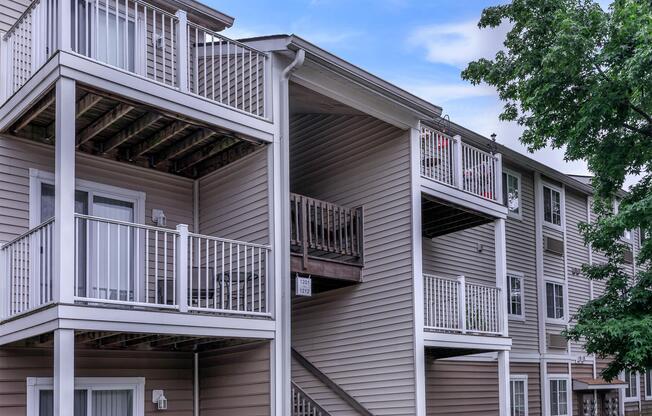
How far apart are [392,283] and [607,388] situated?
11.6 m

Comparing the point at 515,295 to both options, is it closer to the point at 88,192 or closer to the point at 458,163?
the point at 458,163

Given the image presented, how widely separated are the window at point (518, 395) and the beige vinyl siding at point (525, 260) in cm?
76

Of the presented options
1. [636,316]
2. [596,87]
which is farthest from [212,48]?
[636,316]

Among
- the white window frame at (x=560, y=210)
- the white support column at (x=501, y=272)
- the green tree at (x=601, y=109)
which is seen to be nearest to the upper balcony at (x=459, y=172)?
the white support column at (x=501, y=272)

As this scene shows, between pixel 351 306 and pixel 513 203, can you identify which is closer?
pixel 351 306

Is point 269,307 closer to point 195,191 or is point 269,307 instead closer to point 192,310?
point 192,310

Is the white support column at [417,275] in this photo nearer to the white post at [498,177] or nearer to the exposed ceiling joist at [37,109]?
the white post at [498,177]

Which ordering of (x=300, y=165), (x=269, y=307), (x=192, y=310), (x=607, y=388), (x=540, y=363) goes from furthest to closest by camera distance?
(x=607, y=388)
(x=540, y=363)
(x=300, y=165)
(x=269, y=307)
(x=192, y=310)

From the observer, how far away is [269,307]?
34.9 ft

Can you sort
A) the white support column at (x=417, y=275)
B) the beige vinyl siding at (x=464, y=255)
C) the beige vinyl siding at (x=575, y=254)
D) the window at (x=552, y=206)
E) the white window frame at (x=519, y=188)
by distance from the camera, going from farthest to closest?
the beige vinyl siding at (x=575, y=254) → the window at (x=552, y=206) → the white window frame at (x=519, y=188) → the beige vinyl siding at (x=464, y=255) → the white support column at (x=417, y=275)

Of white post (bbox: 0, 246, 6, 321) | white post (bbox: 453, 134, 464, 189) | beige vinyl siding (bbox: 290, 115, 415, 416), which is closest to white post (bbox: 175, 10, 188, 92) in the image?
white post (bbox: 0, 246, 6, 321)

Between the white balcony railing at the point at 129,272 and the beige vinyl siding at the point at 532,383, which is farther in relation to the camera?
the beige vinyl siding at the point at 532,383

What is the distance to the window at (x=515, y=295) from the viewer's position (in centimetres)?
1922

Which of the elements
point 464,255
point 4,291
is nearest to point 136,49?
point 4,291
